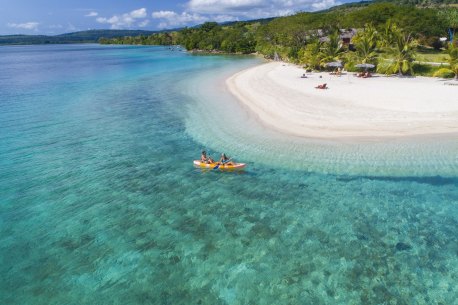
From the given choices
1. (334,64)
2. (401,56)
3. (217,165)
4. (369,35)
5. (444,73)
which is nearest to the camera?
(217,165)

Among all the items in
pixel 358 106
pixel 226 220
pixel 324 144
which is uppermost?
pixel 358 106

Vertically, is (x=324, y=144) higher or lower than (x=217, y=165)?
higher

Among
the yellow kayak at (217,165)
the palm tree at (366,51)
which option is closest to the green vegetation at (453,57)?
the palm tree at (366,51)

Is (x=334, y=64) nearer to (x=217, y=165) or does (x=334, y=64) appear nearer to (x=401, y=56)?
(x=401, y=56)

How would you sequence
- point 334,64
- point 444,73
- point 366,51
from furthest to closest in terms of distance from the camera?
point 334,64 < point 366,51 < point 444,73

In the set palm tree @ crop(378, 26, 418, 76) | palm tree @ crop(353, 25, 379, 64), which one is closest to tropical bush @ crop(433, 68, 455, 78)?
palm tree @ crop(378, 26, 418, 76)

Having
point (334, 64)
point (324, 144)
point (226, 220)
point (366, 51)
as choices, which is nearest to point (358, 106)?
point (324, 144)
